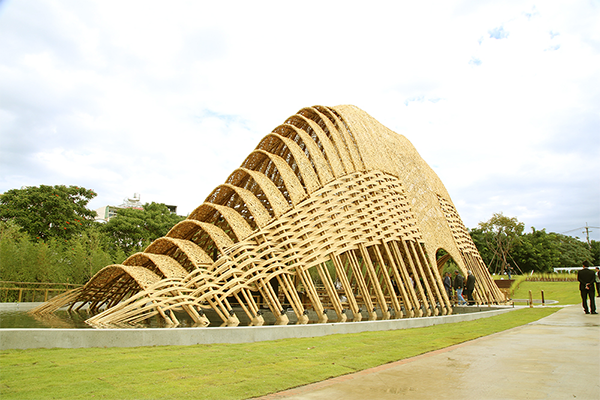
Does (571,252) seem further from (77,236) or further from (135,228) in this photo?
A: (77,236)

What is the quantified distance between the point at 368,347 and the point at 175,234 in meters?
7.41

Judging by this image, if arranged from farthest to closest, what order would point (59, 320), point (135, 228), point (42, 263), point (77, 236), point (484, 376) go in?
point (135, 228) → point (77, 236) → point (42, 263) → point (59, 320) → point (484, 376)

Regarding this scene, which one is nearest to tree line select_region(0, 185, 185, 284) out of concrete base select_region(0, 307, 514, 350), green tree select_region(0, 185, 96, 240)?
green tree select_region(0, 185, 96, 240)

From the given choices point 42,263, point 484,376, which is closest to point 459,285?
point 484,376

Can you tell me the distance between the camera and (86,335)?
22.4 feet

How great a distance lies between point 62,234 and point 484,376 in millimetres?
31992

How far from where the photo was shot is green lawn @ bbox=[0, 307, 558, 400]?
4.25m

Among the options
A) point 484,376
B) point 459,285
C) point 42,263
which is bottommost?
point 484,376

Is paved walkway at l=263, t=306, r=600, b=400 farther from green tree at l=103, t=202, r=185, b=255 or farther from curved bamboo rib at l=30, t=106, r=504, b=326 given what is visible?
green tree at l=103, t=202, r=185, b=255

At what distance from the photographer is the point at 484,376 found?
497cm

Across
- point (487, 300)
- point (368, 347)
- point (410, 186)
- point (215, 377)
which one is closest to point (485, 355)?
point (368, 347)

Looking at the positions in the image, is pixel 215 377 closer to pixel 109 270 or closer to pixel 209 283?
pixel 209 283

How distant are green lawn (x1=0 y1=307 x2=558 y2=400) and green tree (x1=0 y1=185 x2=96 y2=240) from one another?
26.9m

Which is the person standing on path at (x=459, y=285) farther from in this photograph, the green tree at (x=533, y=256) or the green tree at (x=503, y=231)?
the green tree at (x=533, y=256)
